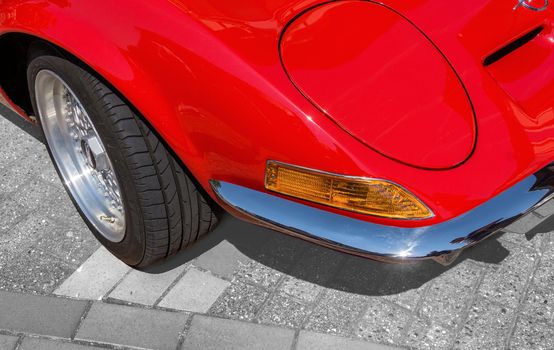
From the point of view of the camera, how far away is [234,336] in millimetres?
2568

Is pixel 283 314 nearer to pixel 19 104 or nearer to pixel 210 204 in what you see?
pixel 210 204

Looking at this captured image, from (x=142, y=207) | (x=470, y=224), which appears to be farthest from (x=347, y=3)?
(x=142, y=207)

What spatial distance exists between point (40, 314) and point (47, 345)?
160 mm

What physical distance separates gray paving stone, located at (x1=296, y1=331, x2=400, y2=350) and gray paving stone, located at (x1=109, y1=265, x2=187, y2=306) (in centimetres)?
60

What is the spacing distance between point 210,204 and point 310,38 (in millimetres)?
800

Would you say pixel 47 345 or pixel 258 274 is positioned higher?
pixel 258 274

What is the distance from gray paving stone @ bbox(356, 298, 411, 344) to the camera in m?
2.56

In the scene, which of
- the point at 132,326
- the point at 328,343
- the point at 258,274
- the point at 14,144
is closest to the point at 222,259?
the point at 258,274

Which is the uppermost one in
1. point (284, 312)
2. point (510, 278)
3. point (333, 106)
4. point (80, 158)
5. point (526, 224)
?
point (333, 106)

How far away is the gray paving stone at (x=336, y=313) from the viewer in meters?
2.59

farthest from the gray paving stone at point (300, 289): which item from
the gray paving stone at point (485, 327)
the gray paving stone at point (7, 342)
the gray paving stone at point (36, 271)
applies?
the gray paving stone at point (7, 342)

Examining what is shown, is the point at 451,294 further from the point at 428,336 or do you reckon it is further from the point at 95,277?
the point at 95,277

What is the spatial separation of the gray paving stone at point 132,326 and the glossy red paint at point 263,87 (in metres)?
0.66

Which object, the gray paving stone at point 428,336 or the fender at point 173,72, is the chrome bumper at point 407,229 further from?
the gray paving stone at point 428,336
